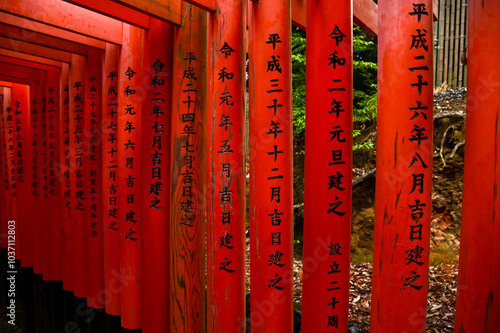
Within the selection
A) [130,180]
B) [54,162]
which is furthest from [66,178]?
[130,180]

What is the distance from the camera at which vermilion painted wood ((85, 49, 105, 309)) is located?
4.61 meters

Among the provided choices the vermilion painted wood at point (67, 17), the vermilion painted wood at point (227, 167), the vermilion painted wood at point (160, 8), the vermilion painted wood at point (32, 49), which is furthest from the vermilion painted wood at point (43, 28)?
the vermilion painted wood at point (227, 167)

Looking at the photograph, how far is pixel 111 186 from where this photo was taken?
14.1 feet

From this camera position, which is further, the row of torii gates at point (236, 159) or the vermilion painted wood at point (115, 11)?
the vermilion painted wood at point (115, 11)

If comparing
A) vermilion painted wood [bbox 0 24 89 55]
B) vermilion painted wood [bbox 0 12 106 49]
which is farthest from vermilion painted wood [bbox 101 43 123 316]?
vermilion painted wood [bbox 0 24 89 55]

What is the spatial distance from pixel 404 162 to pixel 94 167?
395 cm

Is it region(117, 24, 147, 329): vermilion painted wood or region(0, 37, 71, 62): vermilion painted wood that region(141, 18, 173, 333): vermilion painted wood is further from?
region(0, 37, 71, 62): vermilion painted wood

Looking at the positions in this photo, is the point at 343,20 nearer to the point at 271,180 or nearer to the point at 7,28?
the point at 271,180

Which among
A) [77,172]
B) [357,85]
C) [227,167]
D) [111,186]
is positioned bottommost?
[111,186]

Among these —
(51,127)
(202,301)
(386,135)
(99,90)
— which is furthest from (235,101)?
(51,127)

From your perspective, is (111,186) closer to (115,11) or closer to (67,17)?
(67,17)

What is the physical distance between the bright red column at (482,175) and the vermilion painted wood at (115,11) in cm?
297

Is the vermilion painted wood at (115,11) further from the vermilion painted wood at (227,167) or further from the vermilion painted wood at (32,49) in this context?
the vermilion painted wood at (32,49)

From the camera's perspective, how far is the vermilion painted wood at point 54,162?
5.45 m
